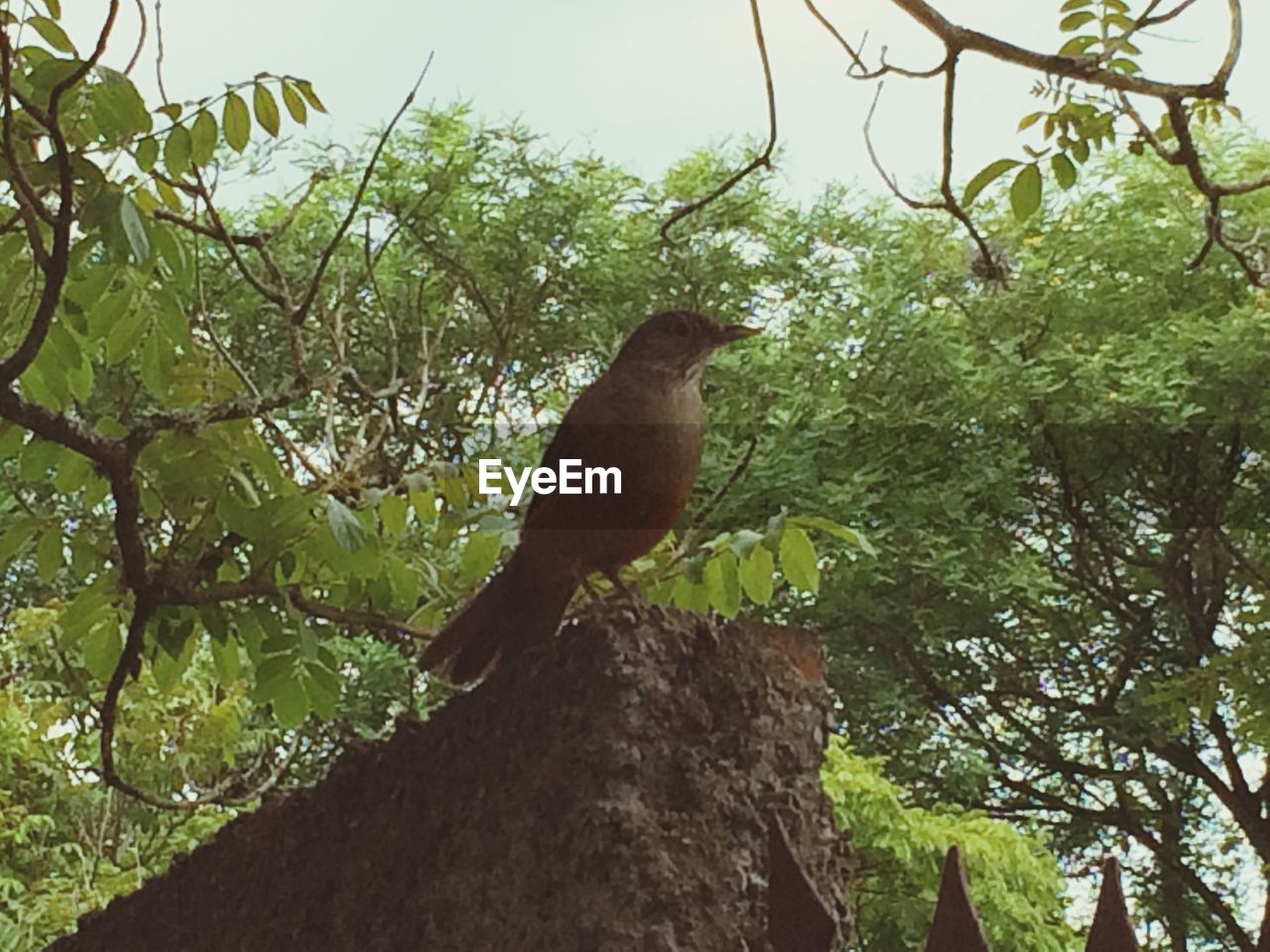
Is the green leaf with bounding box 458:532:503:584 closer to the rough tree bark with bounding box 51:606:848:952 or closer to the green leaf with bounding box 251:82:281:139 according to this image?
the rough tree bark with bounding box 51:606:848:952

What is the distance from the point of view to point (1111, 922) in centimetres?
53

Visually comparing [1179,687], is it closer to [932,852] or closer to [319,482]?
[932,852]

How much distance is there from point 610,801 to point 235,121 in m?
0.64

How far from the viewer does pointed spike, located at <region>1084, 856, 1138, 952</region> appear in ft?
1.72

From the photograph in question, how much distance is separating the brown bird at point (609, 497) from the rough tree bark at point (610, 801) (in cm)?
6

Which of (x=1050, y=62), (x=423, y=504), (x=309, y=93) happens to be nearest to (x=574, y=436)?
(x=423, y=504)

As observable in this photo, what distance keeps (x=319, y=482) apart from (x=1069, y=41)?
0.74 m

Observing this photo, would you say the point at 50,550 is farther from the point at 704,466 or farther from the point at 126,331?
the point at 704,466

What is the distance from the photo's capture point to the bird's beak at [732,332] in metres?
0.90

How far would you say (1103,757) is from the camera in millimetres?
1366

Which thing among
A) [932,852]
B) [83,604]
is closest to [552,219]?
[83,604]

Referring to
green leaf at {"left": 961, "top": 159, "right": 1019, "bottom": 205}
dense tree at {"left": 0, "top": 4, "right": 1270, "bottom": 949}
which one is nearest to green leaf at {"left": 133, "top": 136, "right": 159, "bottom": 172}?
dense tree at {"left": 0, "top": 4, "right": 1270, "bottom": 949}

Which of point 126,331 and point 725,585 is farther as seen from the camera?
point 126,331

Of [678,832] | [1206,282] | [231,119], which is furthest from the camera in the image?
[1206,282]
